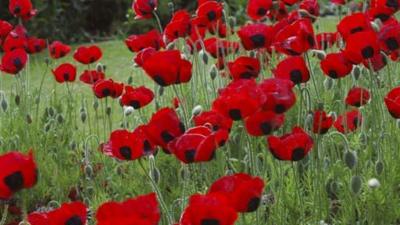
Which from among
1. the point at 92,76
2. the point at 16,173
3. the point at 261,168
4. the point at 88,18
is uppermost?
the point at 16,173

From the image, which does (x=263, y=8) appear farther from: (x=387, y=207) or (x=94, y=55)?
(x=387, y=207)

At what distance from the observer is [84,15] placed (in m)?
10.6

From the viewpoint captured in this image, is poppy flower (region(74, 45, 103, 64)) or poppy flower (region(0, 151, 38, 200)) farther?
poppy flower (region(74, 45, 103, 64))

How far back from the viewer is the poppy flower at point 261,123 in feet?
6.94

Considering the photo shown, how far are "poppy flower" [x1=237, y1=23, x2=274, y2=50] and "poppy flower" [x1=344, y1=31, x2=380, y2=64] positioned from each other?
0.37 meters

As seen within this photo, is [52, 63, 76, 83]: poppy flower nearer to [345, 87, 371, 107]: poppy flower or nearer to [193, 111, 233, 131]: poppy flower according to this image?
[345, 87, 371, 107]: poppy flower

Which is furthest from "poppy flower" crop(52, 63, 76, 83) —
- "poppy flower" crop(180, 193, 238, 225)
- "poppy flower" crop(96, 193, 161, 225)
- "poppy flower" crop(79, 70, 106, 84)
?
"poppy flower" crop(180, 193, 238, 225)

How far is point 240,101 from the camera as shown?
6.49 feet

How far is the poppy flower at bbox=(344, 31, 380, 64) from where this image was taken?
2.49 meters

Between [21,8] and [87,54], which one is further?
[21,8]

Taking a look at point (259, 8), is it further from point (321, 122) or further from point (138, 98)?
point (321, 122)

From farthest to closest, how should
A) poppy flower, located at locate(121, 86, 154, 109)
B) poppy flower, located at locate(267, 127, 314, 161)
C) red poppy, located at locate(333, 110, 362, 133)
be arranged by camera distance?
red poppy, located at locate(333, 110, 362, 133), poppy flower, located at locate(121, 86, 154, 109), poppy flower, located at locate(267, 127, 314, 161)

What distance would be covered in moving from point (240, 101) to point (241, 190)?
0.30 metres

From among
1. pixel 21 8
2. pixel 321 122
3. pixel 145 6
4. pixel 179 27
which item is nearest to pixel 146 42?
pixel 145 6
